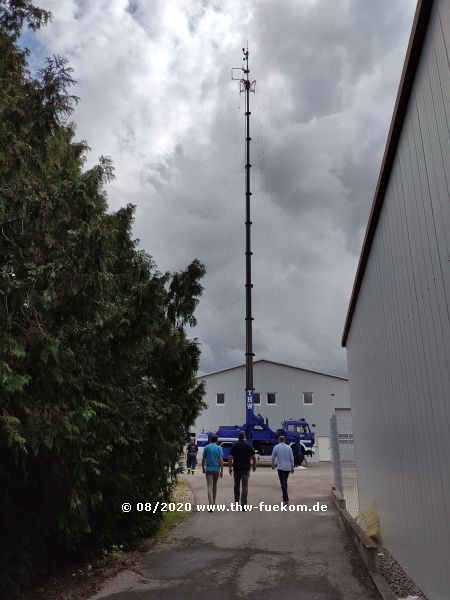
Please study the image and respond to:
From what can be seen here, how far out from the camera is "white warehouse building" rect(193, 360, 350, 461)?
4062cm

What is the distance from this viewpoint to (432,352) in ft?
15.1

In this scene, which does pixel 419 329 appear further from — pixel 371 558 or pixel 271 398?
pixel 271 398

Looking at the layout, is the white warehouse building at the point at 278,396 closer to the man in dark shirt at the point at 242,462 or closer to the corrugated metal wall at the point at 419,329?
the man in dark shirt at the point at 242,462

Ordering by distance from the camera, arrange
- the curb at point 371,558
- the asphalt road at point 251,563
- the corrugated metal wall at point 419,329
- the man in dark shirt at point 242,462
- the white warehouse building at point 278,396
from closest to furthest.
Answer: the corrugated metal wall at point 419,329 → the curb at point 371,558 → the asphalt road at point 251,563 → the man in dark shirt at point 242,462 → the white warehouse building at point 278,396

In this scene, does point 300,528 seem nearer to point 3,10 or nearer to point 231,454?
point 231,454

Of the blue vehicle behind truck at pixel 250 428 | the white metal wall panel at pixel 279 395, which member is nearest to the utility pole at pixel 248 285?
the blue vehicle behind truck at pixel 250 428

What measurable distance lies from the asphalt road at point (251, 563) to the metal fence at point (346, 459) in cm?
184

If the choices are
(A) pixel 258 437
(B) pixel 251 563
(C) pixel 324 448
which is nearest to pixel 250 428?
(A) pixel 258 437

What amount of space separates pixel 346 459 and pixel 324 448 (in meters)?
27.9

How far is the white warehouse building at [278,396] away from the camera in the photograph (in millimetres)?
40625

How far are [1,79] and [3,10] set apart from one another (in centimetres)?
176

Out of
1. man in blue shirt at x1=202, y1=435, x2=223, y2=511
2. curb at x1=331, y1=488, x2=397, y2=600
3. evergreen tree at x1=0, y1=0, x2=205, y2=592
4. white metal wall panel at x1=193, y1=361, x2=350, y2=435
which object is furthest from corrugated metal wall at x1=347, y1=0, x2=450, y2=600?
white metal wall panel at x1=193, y1=361, x2=350, y2=435

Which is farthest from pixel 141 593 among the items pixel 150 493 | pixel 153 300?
pixel 153 300

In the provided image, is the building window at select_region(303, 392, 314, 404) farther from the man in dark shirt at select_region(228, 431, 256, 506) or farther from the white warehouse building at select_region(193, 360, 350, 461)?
the man in dark shirt at select_region(228, 431, 256, 506)
